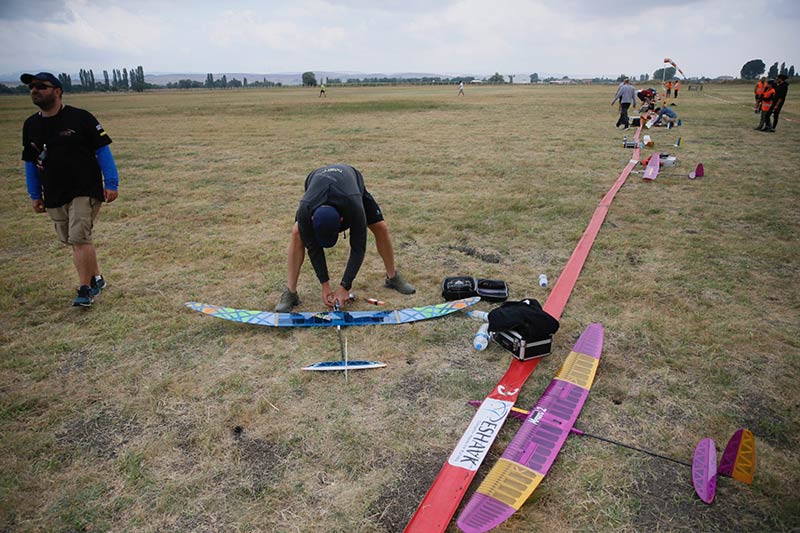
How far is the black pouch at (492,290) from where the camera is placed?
5.00 meters

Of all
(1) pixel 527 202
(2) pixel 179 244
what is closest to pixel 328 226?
(2) pixel 179 244

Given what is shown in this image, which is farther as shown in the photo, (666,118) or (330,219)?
(666,118)

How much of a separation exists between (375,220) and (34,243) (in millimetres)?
5963

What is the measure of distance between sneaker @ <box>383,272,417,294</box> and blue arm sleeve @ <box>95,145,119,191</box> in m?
3.23

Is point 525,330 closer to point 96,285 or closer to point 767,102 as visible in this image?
point 96,285

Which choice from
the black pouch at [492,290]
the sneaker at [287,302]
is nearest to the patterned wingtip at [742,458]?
the black pouch at [492,290]

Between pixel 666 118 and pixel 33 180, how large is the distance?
2097cm

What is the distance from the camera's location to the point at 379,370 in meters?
3.91

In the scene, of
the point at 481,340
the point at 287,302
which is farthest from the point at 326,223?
the point at 481,340

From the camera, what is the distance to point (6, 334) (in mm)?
4508

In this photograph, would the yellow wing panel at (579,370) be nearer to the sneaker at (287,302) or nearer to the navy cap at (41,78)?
the sneaker at (287,302)

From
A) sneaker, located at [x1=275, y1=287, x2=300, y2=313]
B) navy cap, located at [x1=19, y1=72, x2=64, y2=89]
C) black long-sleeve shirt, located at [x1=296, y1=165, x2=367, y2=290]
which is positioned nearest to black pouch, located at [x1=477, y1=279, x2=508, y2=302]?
black long-sleeve shirt, located at [x1=296, y1=165, x2=367, y2=290]

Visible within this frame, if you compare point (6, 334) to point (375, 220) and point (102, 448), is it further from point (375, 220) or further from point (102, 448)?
point (375, 220)

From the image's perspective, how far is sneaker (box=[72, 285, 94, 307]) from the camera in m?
4.96
